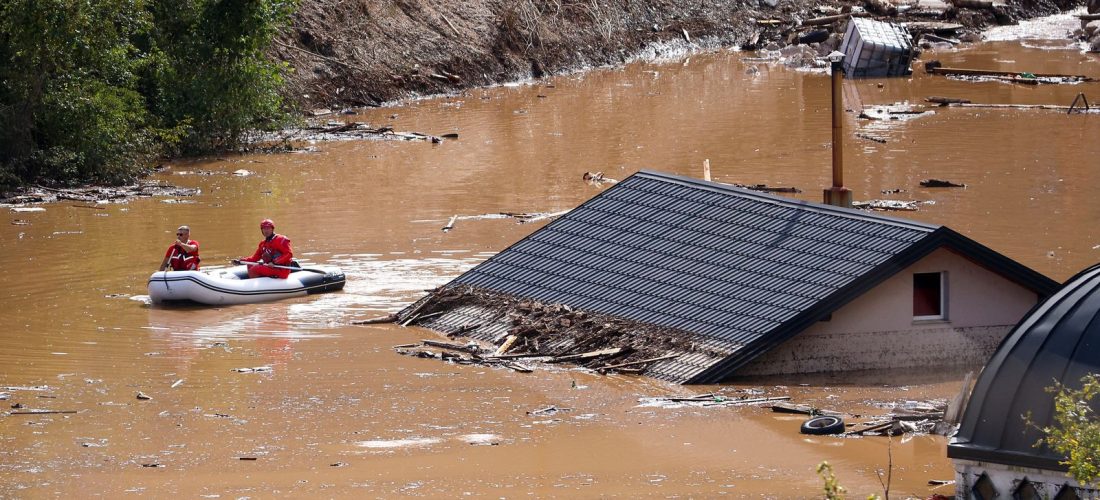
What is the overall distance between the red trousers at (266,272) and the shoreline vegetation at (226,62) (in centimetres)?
1000

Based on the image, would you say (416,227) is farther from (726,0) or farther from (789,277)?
(726,0)

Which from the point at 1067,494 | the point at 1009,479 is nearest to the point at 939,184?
the point at 1009,479

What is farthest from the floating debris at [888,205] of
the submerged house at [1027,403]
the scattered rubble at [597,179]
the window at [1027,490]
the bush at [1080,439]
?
the bush at [1080,439]

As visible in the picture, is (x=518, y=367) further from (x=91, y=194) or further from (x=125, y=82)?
(x=125, y=82)

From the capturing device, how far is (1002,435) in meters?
10.2

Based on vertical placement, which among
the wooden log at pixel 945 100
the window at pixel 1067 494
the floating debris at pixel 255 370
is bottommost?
the floating debris at pixel 255 370

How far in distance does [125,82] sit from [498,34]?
1837 centimetres

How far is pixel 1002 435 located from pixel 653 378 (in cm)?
738

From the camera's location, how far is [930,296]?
18.0m

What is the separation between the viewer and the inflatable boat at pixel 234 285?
72.1ft

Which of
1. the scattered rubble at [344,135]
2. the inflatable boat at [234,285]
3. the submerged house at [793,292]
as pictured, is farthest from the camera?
the scattered rubble at [344,135]

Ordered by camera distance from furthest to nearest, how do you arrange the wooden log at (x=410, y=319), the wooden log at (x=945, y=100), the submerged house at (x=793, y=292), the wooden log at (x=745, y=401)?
1. the wooden log at (x=945, y=100)
2. the wooden log at (x=410, y=319)
3. the submerged house at (x=793, y=292)
4. the wooden log at (x=745, y=401)

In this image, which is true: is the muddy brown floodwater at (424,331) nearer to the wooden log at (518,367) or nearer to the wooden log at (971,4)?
the wooden log at (518,367)

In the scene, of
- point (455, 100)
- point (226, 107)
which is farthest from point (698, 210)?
point (455, 100)
